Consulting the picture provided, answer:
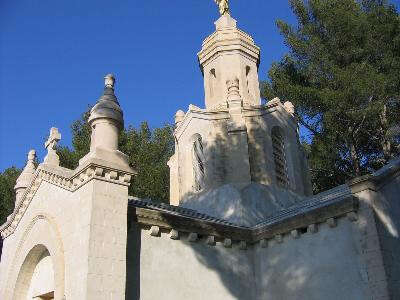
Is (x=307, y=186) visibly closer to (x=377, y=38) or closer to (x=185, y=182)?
(x=185, y=182)

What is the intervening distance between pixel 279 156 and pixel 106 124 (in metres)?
8.35

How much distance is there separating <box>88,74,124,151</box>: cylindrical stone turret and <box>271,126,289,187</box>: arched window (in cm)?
758

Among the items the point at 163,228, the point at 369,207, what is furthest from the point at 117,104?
the point at 369,207

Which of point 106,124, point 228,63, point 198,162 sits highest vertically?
point 228,63

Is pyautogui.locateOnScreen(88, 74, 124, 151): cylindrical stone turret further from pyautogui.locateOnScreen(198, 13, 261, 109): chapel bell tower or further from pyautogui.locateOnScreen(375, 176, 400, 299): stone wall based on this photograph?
pyautogui.locateOnScreen(198, 13, 261, 109): chapel bell tower

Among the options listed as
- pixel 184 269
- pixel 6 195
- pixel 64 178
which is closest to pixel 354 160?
pixel 184 269

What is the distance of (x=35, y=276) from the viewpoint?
440 inches

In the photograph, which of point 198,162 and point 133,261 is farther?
point 198,162

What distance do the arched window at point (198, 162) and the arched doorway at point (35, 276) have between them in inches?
Answer: 246

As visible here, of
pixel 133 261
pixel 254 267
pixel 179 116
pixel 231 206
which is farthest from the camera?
pixel 179 116

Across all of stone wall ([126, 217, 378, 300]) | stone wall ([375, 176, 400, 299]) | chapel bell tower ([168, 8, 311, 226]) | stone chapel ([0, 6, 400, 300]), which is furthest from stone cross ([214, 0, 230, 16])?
stone wall ([375, 176, 400, 299])

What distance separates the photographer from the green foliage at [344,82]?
789 inches

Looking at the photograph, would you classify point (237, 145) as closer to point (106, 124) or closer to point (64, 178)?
point (106, 124)

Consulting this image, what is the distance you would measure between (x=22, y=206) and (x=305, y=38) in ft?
53.6
